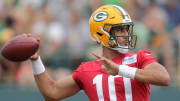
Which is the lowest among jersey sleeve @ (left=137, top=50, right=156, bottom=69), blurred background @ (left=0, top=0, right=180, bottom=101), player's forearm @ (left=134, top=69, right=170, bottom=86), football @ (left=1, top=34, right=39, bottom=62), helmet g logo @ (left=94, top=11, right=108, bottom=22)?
blurred background @ (left=0, top=0, right=180, bottom=101)

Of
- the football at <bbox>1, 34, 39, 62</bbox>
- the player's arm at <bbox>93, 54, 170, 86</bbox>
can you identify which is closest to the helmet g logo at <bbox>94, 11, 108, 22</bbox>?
the football at <bbox>1, 34, 39, 62</bbox>

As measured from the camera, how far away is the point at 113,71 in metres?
3.67

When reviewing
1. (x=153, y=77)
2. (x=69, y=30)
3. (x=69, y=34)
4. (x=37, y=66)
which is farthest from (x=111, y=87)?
(x=69, y=30)

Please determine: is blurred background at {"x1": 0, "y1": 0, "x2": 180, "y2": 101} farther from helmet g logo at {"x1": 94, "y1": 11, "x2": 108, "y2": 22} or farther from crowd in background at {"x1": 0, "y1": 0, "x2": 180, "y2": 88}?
helmet g logo at {"x1": 94, "y1": 11, "x2": 108, "y2": 22}

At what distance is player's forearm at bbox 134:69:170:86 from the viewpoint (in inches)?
143

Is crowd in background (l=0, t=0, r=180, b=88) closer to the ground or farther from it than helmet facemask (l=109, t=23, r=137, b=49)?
closer to the ground

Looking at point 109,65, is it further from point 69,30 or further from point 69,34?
point 69,30

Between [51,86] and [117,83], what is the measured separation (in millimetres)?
847

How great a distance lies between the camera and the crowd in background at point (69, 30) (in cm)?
733

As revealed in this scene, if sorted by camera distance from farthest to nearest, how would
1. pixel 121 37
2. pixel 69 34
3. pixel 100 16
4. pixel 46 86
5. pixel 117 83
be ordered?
pixel 69 34 < pixel 46 86 < pixel 100 16 < pixel 121 37 < pixel 117 83

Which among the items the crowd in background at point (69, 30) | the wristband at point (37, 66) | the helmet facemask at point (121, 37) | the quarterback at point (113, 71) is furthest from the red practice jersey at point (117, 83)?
the crowd in background at point (69, 30)

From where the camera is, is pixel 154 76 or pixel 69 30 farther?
pixel 69 30

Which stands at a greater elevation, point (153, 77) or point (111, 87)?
point (153, 77)

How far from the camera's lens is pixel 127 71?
3.69 meters
